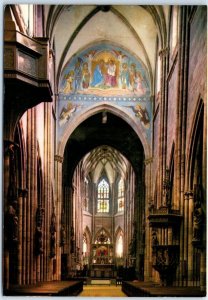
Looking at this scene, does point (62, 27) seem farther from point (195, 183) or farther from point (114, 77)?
point (195, 183)

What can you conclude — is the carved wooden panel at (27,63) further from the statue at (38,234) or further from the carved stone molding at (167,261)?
the statue at (38,234)

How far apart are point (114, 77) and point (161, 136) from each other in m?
7.35

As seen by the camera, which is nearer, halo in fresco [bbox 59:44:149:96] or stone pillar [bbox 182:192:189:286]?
stone pillar [bbox 182:192:189:286]

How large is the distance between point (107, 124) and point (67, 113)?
598 cm

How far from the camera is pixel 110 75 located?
1340 inches

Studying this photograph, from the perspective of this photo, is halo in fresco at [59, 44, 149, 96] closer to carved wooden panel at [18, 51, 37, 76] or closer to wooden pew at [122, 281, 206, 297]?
wooden pew at [122, 281, 206, 297]

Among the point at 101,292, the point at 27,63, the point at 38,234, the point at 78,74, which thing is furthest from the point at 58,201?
the point at 27,63

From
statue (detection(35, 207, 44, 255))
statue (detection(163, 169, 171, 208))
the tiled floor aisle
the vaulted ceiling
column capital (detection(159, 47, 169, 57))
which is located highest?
the vaulted ceiling

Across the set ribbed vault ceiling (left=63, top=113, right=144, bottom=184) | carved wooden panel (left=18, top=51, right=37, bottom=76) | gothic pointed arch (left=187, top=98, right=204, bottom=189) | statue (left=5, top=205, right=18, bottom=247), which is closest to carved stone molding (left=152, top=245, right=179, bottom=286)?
gothic pointed arch (left=187, top=98, right=204, bottom=189)

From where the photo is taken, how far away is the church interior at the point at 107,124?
47.1ft

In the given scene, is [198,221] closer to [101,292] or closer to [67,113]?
[101,292]

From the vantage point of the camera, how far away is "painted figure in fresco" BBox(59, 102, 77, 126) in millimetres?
35000

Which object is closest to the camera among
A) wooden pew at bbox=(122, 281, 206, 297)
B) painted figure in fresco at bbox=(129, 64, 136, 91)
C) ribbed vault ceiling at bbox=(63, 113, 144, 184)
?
wooden pew at bbox=(122, 281, 206, 297)

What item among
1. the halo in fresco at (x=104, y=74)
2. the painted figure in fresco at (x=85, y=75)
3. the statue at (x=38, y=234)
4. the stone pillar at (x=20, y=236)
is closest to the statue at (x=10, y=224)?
the stone pillar at (x=20, y=236)
